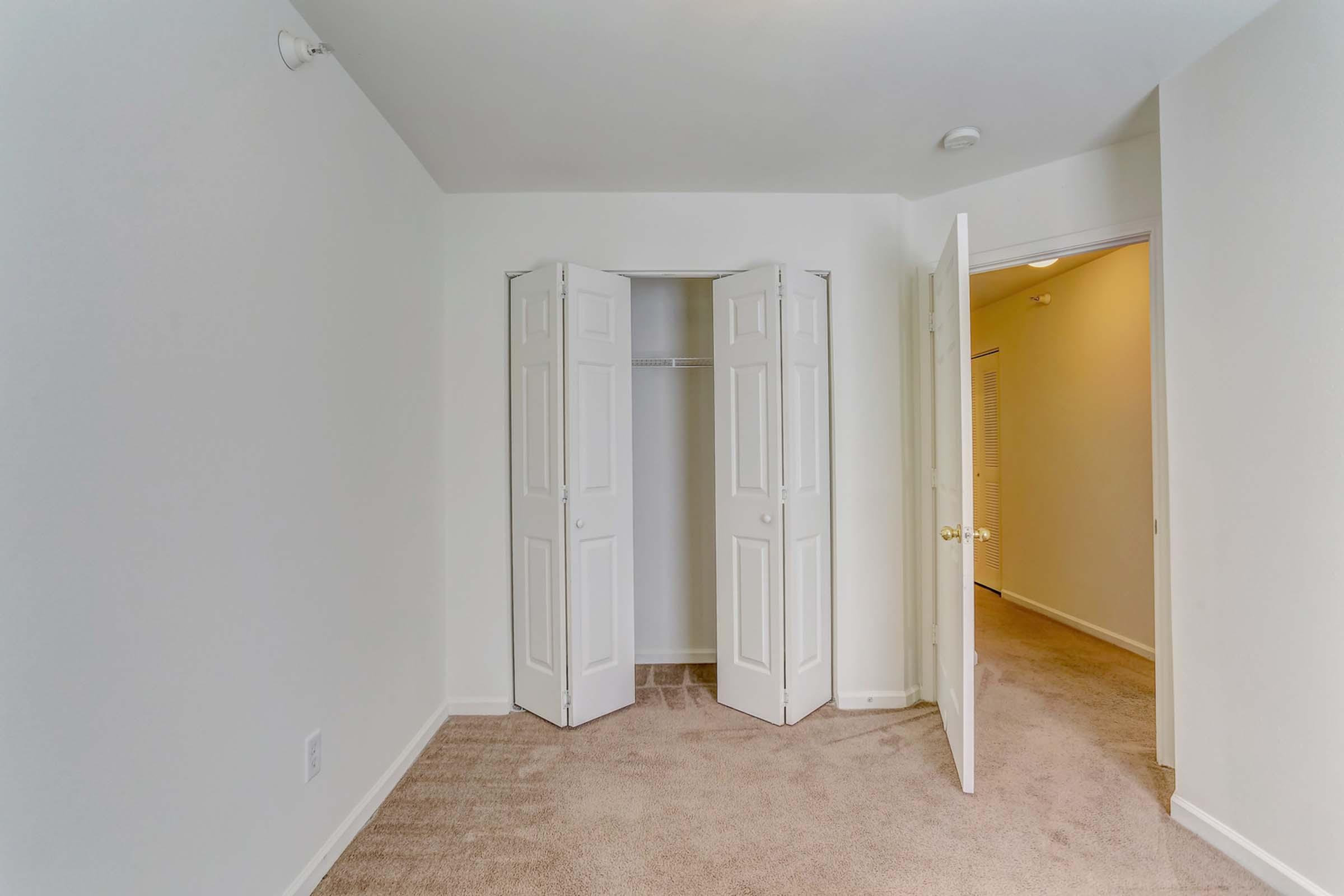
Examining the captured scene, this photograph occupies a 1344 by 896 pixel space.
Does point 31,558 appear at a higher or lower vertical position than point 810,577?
higher

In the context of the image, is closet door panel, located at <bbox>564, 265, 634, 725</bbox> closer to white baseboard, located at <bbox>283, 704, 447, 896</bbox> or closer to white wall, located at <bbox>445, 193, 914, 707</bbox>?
white wall, located at <bbox>445, 193, 914, 707</bbox>

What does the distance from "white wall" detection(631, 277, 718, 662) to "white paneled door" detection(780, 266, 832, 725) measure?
0.79m

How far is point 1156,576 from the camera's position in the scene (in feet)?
7.22

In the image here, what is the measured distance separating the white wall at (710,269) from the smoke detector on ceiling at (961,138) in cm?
48

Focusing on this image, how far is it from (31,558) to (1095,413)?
481 cm

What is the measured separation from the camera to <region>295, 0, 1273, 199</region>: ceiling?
1.62m

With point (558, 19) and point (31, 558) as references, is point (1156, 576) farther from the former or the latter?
point (31, 558)

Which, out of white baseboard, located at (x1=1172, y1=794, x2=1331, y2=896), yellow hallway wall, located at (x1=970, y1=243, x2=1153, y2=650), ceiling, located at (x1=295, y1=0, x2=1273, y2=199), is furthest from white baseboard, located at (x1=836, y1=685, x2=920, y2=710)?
ceiling, located at (x1=295, y1=0, x2=1273, y2=199)

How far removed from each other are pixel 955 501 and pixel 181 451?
2.39 meters

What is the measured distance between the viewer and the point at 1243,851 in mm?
1681

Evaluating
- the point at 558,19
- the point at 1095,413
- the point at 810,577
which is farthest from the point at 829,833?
the point at 1095,413

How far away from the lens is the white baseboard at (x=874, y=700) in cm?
271

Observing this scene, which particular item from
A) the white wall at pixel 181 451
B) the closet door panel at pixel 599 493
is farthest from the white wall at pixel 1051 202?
the white wall at pixel 181 451

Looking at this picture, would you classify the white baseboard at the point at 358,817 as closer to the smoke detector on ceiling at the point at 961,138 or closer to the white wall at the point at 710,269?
the white wall at the point at 710,269
